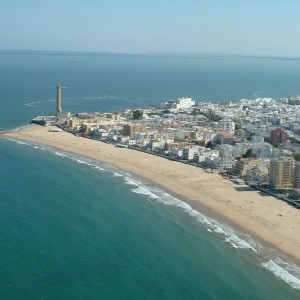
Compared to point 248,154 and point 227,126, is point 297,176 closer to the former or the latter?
point 248,154


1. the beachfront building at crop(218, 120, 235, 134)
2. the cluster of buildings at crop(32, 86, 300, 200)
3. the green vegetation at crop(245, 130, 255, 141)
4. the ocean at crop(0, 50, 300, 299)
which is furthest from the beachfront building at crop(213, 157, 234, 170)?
the beachfront building at crop(218, 120, 235, 134)

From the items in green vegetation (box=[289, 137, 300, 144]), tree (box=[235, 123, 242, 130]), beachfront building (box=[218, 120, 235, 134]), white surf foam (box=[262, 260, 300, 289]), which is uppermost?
beachfront building (box=[218, 120, 235, 134])

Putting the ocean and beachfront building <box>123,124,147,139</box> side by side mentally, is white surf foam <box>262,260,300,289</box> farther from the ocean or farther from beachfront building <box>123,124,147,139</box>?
beachfront building <box>123,124,147,139</box>

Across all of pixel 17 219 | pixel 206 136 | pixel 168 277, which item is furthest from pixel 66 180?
pixel 206 136

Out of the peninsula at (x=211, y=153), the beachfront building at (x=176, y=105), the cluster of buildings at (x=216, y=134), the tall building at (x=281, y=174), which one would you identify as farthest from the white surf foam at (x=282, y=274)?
the beachfront building at (x=176, y=105)

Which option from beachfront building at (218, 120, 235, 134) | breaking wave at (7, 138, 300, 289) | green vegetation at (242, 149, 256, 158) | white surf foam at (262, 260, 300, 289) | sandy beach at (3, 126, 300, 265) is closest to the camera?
white surf foam at (262, 260, 300, 289)

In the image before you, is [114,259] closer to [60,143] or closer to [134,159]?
[134,159]

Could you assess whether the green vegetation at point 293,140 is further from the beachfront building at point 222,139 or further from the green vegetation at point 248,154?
the green vegetation at point 248,154
